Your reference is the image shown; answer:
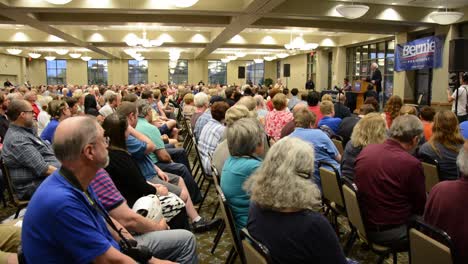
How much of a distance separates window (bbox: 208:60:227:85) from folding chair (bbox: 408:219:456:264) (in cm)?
2788

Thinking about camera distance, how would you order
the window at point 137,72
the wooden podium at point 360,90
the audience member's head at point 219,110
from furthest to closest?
1. the window at point 137,72
2. the wooden podium at point 360,90
3. the audience member's head at point 219,110

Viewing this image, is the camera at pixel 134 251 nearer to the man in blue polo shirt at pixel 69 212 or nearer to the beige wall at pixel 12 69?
the man in blue polo shirt at pixel 69 212

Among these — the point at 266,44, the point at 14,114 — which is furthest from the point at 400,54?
the point at 14,114

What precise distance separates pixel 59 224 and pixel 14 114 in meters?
2.45

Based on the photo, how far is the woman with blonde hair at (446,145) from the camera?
3.25m

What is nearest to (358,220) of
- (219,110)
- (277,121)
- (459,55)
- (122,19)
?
(219,110)

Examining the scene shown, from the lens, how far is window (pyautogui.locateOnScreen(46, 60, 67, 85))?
2861 cm

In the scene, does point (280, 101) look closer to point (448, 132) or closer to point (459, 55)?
point (448, 132)

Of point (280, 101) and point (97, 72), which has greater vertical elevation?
point (97, 72)

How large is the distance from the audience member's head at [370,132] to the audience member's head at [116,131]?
1809mm

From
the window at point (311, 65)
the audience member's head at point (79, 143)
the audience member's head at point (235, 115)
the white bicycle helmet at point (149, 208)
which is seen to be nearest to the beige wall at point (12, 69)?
the window at point (311, 65)

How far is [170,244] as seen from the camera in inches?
89.8

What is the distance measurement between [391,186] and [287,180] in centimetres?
117

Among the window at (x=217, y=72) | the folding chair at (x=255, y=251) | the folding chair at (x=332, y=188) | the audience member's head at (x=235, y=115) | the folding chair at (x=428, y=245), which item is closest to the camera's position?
the folding chair at (x=255, y=251)
